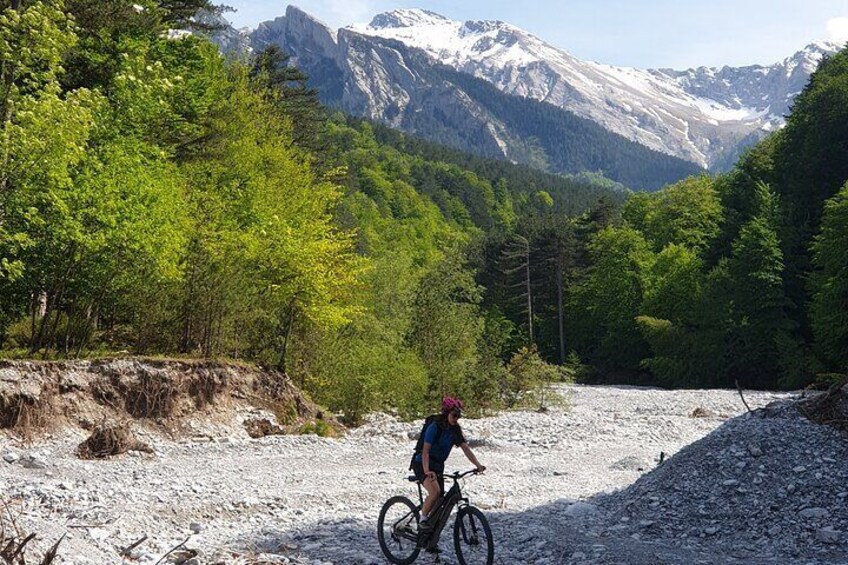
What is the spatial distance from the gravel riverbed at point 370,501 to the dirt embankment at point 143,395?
0.67 m

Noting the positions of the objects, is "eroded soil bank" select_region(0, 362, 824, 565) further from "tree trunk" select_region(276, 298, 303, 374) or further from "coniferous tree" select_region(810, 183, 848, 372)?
"coniferous tree" select_region(810, 183, 848, 372)

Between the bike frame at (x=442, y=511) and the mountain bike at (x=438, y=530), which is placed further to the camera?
the bike frame at (x=442, y=511)

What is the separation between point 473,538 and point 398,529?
1.26m

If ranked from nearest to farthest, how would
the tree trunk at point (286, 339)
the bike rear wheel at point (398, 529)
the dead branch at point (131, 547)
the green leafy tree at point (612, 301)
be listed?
the dead branch at point (131, 547) < the bike rear wheel at point (398, 529) < the tree trunk at point (286, 339) < the green leafy tree at point (612, 301)

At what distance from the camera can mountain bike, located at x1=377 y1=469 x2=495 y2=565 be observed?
10.1 meters

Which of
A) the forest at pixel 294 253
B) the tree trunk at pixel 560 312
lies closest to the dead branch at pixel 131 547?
the forest at pixel 294 253

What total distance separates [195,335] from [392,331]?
12.0 meters

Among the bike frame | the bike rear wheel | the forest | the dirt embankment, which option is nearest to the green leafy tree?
the forest

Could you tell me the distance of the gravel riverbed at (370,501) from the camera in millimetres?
11281

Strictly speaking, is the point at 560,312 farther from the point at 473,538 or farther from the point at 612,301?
the point at 473,538

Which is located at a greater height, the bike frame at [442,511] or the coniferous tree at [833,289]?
the coniferous tree at [833,289]

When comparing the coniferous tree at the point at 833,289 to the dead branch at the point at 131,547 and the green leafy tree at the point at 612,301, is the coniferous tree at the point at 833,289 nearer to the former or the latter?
the green leafy tree at the point at 612,301

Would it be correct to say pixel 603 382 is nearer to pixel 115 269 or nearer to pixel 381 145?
pixel 115 269

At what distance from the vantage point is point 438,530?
34.3 ft
